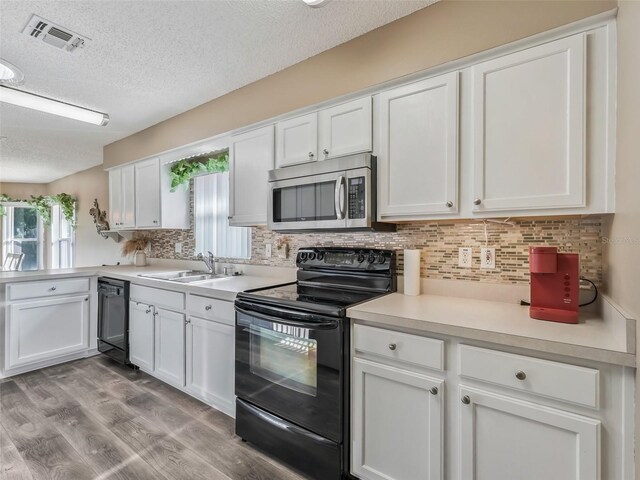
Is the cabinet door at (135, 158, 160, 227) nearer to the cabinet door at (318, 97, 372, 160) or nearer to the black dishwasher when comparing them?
the black dishwasher

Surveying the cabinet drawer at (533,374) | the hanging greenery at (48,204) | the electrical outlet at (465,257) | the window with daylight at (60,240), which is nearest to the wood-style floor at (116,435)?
the cabinet drawer at (533,374)

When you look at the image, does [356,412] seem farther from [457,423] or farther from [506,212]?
[506,212]

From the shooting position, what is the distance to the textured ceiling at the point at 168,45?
1747 mm

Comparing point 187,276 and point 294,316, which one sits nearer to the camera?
point 294,316

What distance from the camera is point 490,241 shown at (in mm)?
1806

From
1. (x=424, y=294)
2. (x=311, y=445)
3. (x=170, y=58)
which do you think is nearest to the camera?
(x=311, y=445)

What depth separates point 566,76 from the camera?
136cm

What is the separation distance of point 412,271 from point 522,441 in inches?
37.6

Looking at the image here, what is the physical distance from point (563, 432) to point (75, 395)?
128 inches

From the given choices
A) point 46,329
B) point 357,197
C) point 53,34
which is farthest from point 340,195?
point 46,329

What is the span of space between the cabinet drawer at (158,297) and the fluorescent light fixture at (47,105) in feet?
5.33

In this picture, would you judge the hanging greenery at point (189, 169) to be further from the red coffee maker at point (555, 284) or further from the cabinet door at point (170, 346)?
the red coffee maker at point (555, 284)

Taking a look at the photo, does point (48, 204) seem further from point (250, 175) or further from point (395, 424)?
point (395, 424)

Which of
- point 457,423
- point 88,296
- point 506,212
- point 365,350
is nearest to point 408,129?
point 506,212
